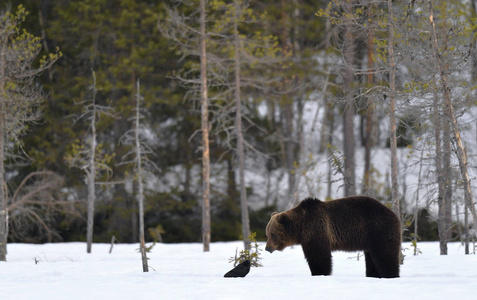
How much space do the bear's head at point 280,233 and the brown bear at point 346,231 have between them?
18 mm

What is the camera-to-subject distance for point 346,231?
1134 cm

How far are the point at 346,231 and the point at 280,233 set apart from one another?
117 centimetres

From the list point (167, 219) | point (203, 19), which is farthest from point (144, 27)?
point (167, 219)

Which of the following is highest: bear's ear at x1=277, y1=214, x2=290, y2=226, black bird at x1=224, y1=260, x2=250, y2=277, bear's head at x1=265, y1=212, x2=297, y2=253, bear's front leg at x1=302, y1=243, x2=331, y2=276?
bear's ear at x1=277, y1=214, x2=290, y2=226

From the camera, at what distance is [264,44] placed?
27062 millimetres

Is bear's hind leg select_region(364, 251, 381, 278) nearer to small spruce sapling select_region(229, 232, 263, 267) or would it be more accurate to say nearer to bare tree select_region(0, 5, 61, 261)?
small spruce sapling select_region(229, 232, 263, 267)

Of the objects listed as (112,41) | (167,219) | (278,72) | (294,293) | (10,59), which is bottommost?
(294,293)

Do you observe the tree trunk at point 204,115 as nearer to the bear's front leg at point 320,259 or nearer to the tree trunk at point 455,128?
the tree trunk at point 455,128

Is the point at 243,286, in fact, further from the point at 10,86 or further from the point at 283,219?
the point at 10,86

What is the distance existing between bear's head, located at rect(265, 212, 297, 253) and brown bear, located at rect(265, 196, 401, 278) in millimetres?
18

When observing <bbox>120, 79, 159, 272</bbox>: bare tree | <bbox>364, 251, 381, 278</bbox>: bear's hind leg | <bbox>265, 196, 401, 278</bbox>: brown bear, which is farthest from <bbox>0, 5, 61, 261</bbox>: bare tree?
<bbox>364, 251, 381, 278</bbox>: bear's hind leg

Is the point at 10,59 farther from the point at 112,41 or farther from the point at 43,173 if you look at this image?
the point at 112,41

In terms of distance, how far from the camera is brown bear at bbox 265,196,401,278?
11219mm

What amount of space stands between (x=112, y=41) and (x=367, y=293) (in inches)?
981
